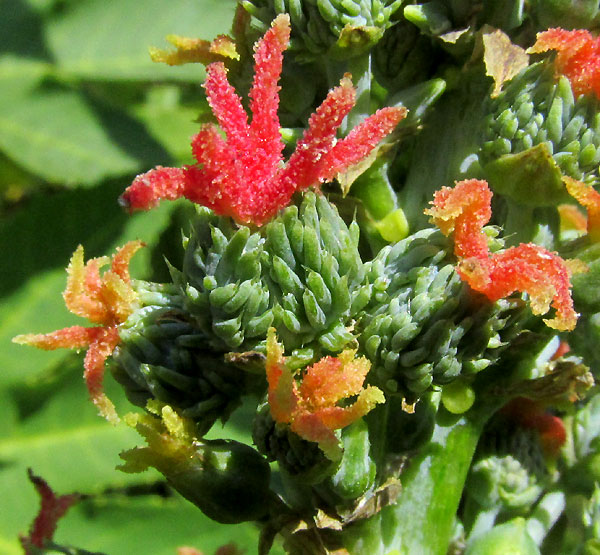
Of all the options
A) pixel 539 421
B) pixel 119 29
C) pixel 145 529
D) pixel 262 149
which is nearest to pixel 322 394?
pixel 262 149

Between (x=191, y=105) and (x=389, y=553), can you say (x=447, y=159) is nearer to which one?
(x=389, y=553)

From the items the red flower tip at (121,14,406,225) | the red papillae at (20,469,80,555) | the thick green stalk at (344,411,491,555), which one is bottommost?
the thick green stalk at (344,411,491,555)

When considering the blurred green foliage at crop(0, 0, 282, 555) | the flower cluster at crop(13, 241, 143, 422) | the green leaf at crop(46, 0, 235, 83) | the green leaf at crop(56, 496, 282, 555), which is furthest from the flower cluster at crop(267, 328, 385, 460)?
the green leaf at crop(46, 0, 235, 83)

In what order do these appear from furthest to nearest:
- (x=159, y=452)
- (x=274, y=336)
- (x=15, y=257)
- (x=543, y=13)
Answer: (x=15, y=257) < (x=543, y=13) < (x=159, y=452) < (x=274, y=336)

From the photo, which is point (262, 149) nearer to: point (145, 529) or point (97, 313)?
point (97, 313)

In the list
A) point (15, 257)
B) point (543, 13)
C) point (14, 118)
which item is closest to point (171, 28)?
point (14, 118)

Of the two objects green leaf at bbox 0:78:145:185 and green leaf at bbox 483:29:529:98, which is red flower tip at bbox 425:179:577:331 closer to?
green leaf at bbox 483:29:529:98
